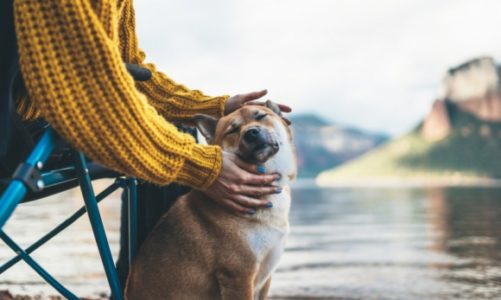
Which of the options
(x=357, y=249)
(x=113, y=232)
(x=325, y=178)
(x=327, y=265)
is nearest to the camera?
(x=327, y=265)

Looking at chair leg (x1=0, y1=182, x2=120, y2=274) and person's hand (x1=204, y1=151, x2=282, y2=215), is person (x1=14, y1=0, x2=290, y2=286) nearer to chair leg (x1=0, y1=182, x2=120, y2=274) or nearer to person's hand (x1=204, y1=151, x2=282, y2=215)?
person's hand (x1=204, y1=151, x2=282, y2=215)

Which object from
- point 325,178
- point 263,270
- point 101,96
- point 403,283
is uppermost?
point 101,96

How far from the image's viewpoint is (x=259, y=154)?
2.61 metres

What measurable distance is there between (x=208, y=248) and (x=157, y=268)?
0.78 feet

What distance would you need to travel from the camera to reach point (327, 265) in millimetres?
7578

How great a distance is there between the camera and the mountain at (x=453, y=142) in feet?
294

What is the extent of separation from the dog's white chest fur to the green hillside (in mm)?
89490

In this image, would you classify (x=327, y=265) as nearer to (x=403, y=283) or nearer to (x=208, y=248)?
(x=403, y=283)

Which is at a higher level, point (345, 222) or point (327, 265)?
point (327, 265)

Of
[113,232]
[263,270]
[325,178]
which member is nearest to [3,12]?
[263,270]

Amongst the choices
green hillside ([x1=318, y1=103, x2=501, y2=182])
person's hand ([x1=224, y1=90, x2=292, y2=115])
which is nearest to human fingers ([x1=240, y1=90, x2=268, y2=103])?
person's hand ([x1=224, y1=90, x2=292, y2=115])

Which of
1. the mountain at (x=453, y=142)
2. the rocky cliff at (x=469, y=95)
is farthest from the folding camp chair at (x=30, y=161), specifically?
the rocky cliff at (x=469, y=95)

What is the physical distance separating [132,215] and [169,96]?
723mm

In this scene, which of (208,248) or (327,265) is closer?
(208,248)
